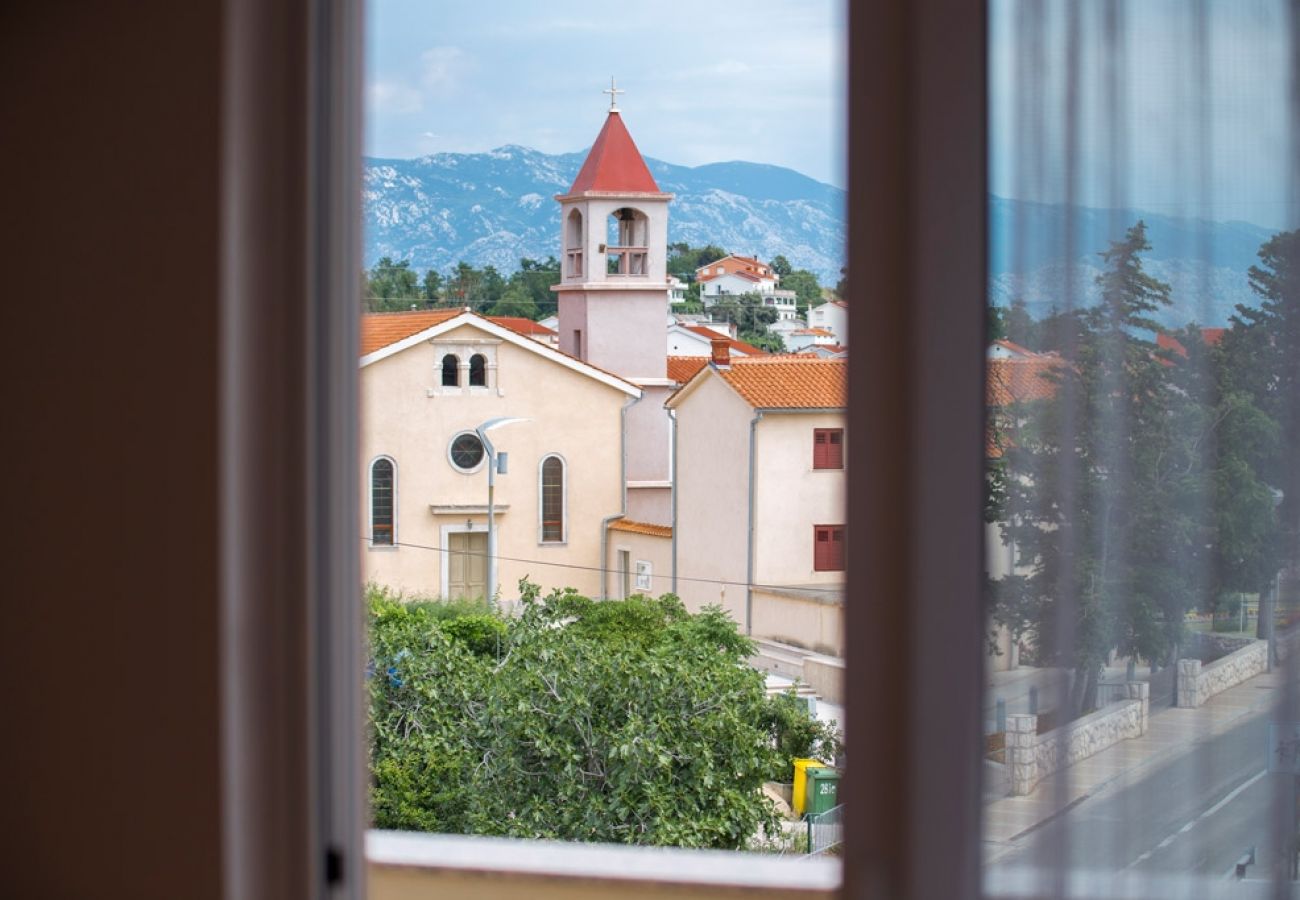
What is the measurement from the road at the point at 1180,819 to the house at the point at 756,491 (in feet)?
12.5

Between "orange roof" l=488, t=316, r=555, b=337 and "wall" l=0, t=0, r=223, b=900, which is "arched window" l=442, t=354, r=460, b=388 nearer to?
"orange roof" l=488, t=316, r=555, b=337

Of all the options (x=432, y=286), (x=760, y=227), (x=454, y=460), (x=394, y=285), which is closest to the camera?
(x=394, y=285)

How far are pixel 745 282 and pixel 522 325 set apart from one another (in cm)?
160

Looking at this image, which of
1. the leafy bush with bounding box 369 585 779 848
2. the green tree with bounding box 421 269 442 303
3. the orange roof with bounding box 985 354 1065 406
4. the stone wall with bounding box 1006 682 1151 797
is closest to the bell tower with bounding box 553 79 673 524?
the leafy bush with bounding box 369 585 779 848

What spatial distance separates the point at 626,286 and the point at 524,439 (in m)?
1.06

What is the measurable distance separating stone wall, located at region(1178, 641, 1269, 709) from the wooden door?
6108 mm

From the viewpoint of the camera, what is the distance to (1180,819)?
132 cm

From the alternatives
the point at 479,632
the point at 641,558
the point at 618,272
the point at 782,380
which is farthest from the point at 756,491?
the point at 479,632

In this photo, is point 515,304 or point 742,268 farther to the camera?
point 515,304

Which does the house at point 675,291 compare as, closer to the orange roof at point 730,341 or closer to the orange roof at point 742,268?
the orange roof at point 730,341

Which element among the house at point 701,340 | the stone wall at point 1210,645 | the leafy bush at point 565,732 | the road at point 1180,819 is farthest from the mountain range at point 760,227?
the leafy bush at point 565,732

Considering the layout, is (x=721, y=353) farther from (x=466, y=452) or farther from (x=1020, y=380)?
(x=1020, y=380)

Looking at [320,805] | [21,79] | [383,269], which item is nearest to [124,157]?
[21,79]

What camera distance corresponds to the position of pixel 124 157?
5.17 ft
